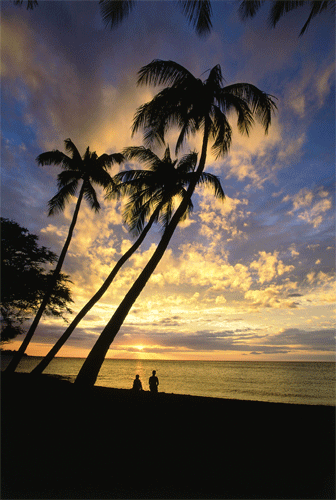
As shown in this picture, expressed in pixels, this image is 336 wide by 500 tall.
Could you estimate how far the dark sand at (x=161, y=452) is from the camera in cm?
341

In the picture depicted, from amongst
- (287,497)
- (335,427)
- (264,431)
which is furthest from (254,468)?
(335,427)

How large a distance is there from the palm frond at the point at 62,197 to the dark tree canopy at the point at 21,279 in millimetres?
2503

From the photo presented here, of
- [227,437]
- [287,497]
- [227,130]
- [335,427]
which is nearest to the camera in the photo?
[287,497]

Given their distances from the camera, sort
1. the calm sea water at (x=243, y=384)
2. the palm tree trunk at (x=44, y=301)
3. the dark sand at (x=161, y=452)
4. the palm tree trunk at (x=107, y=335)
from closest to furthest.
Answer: the dark sand at (x=161, y=452) < the palm tree trunk at (x=107, y=335) < the palm tree trunk at (x=44, y=301) < the calm sea water at (x=243, y=384)

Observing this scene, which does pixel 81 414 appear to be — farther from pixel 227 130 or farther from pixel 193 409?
pixel 227 130

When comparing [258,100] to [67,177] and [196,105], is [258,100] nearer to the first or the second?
[196,105]

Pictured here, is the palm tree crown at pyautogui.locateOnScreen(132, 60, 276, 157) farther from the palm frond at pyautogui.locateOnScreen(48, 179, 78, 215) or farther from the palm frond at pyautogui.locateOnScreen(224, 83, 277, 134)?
the palm frond at pyautogui.locateOnScreen(48, 179, 78, 215)

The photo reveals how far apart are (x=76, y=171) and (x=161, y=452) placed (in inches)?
641

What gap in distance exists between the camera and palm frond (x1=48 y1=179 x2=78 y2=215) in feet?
53.4

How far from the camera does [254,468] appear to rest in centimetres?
386

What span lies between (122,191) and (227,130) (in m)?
6.27

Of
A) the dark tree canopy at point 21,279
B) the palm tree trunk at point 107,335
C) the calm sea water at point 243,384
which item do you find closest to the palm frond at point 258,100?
the palm tree trunk at point 107,335

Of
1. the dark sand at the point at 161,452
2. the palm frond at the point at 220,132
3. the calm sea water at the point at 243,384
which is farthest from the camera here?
the calm sea water at the point at 243,384

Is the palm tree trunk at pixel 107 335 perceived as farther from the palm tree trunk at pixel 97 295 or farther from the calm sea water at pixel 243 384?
the calm sea water at pixel 243 384
